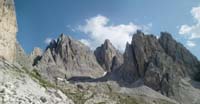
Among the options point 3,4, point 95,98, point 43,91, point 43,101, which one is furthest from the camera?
point 95,98

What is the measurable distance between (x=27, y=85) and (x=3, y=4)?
83.0 feet

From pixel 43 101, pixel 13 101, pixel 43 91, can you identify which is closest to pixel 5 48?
pixel 43 91

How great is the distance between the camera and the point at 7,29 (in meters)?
81.8

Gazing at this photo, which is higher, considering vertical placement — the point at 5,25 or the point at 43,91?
the point at 5,25

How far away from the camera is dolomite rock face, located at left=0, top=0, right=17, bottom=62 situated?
78.0 metres

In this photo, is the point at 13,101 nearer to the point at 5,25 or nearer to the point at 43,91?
the point at 43,91

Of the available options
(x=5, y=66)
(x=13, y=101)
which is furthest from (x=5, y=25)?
(x=13, y=101)

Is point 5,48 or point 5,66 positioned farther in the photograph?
point 5,48

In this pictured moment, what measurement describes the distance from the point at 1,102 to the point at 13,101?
95.2 inches

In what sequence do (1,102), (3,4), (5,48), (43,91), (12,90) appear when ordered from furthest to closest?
(3,4)
(5,48)
(43,91)
(12,90)
(1,102)

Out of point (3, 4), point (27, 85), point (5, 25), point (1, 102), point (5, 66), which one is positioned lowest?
point (1, 102)

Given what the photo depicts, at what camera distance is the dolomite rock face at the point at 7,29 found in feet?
256

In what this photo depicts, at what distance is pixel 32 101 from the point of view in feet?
195

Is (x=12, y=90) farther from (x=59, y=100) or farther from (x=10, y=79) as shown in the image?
(x=59, y=100)
